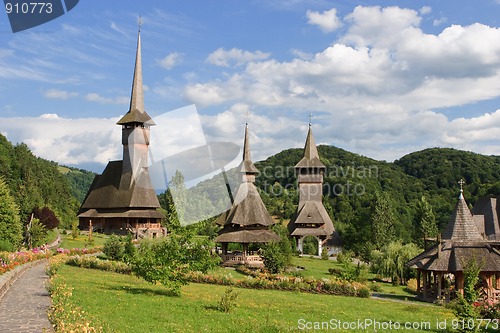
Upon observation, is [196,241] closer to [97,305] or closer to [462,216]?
[97,305]

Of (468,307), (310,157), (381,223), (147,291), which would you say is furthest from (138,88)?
(468,307)

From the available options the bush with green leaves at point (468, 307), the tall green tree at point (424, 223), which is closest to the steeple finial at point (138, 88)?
the tall green tree at point (424, 223)

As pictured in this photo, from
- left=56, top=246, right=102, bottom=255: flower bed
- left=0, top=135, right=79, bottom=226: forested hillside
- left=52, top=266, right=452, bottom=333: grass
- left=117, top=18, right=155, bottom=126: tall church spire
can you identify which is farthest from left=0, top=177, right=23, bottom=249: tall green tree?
left=0, top=135, right=79, bottom=226: forested hillside

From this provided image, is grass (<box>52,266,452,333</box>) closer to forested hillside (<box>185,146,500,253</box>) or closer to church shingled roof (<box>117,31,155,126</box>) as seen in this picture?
church shingled roof (<box>117,31,155,126</box>)

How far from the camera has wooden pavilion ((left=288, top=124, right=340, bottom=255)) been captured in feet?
160

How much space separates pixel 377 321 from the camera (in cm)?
1576

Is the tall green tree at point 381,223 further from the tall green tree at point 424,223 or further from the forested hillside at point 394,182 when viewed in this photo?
the forested hillside at point 394,182

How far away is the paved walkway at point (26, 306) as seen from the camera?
11602mm

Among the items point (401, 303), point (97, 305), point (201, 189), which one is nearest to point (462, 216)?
point (401, 303)

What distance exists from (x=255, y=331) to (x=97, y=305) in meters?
5.31

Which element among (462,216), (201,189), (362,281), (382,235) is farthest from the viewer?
(201,189)

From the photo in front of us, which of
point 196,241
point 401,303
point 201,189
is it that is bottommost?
point 401,303

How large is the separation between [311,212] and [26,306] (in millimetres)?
38347

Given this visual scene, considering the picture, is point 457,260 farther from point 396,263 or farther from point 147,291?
point 147,291
